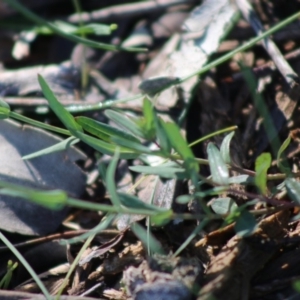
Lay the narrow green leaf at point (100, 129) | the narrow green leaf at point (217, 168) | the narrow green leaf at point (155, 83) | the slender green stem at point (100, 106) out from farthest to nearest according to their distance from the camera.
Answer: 1. the narrow green leaf at point (155, 83)
2. the slender green stem at point (100, 106)
3. the narrow green leaf at point (100, 129)
4. the narrow green leaf at point (217, 168)

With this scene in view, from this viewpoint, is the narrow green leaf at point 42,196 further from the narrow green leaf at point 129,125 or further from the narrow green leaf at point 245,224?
the narrow green leaf at point 245,224

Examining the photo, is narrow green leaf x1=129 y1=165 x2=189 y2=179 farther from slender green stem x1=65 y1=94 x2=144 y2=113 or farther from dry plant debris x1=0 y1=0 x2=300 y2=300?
slender green stem x1=65 y1=94 x2=144 y2=113

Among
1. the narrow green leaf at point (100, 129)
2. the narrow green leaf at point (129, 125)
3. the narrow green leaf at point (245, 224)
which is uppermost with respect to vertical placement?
the narrow green leaf at point (129, 125)

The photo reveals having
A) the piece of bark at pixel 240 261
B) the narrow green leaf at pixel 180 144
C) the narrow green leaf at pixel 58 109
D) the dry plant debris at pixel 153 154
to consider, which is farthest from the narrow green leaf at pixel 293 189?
the narrow green leaf at pixel 58 109

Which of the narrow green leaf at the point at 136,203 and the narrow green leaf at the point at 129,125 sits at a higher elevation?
the narrow green leaf at the point at 129,125

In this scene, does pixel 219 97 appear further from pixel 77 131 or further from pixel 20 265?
pixel 20 265

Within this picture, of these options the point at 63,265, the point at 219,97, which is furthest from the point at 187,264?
the point at 219,97
